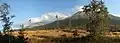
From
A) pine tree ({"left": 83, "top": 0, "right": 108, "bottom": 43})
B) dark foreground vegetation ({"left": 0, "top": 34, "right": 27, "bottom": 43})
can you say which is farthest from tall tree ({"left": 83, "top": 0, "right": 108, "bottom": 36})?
dark foreground vegetation ({"left": 0, "top": 34, "right": 27, "bottom": 43})

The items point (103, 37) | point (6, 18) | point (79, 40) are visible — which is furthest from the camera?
point (6, 18)

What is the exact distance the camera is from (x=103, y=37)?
35562mm

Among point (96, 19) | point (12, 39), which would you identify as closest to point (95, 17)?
point (96, 19)

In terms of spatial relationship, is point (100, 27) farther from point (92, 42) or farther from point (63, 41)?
point (63, 41)

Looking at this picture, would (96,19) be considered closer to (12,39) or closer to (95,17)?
(95,17)

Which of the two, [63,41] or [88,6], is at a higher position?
[88,6]

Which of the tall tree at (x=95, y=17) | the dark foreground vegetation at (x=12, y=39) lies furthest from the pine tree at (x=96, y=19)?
the dark foreground vegetation at (x=12, y=39)

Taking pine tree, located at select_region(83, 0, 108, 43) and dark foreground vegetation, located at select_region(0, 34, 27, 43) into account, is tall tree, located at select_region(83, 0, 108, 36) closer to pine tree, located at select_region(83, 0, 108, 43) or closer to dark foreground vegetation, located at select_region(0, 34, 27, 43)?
pine tree, located at select_region(83, 0, 108, 43)

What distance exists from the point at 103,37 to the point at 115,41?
8.02 feet

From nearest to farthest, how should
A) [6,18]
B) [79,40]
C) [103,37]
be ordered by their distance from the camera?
[103,37], [79,40], [6,18]

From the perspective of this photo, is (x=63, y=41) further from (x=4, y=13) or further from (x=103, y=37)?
(x=4, y=13)

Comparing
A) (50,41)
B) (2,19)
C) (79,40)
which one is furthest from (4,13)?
(79,40)

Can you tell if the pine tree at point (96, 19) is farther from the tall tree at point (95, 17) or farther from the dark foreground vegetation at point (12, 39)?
the dark foreground vegetation at point (12, 39)

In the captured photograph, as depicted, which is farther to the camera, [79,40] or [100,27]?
[79,40]
